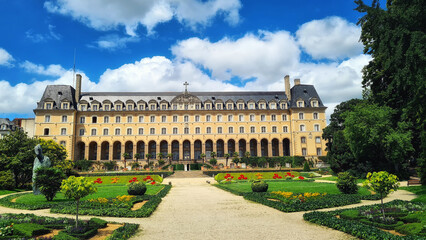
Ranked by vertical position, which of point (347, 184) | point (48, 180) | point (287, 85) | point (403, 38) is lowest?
point (347, 184)

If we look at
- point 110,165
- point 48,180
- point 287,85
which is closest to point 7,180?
point 48,180

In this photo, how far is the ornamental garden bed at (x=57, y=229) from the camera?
24.6ft

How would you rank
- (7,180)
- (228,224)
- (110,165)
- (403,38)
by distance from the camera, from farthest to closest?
(110,165) < (7,180) < (403,38) < (228,224)

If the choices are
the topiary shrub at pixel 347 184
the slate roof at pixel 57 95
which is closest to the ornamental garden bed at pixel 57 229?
the topiary shrub at pixel 347 184

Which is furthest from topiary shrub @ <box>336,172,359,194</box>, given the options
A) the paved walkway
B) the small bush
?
the small bush

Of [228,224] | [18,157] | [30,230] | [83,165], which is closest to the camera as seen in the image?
[30,230]

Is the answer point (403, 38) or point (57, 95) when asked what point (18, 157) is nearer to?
point (403, 38)

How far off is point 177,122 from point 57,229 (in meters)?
46.9

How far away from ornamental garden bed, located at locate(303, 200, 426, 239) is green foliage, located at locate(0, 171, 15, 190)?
2474 centimetres

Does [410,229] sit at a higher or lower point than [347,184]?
lower

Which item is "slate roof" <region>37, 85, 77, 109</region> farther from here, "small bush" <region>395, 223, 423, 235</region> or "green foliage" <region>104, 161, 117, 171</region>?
"small bush" <region>395, 223, 423, 235</region>

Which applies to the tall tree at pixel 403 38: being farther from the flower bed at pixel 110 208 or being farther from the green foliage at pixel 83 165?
the green foliage at pixel 83 165

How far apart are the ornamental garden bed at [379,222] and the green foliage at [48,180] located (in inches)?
534

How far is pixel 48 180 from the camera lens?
15461 millimetres
